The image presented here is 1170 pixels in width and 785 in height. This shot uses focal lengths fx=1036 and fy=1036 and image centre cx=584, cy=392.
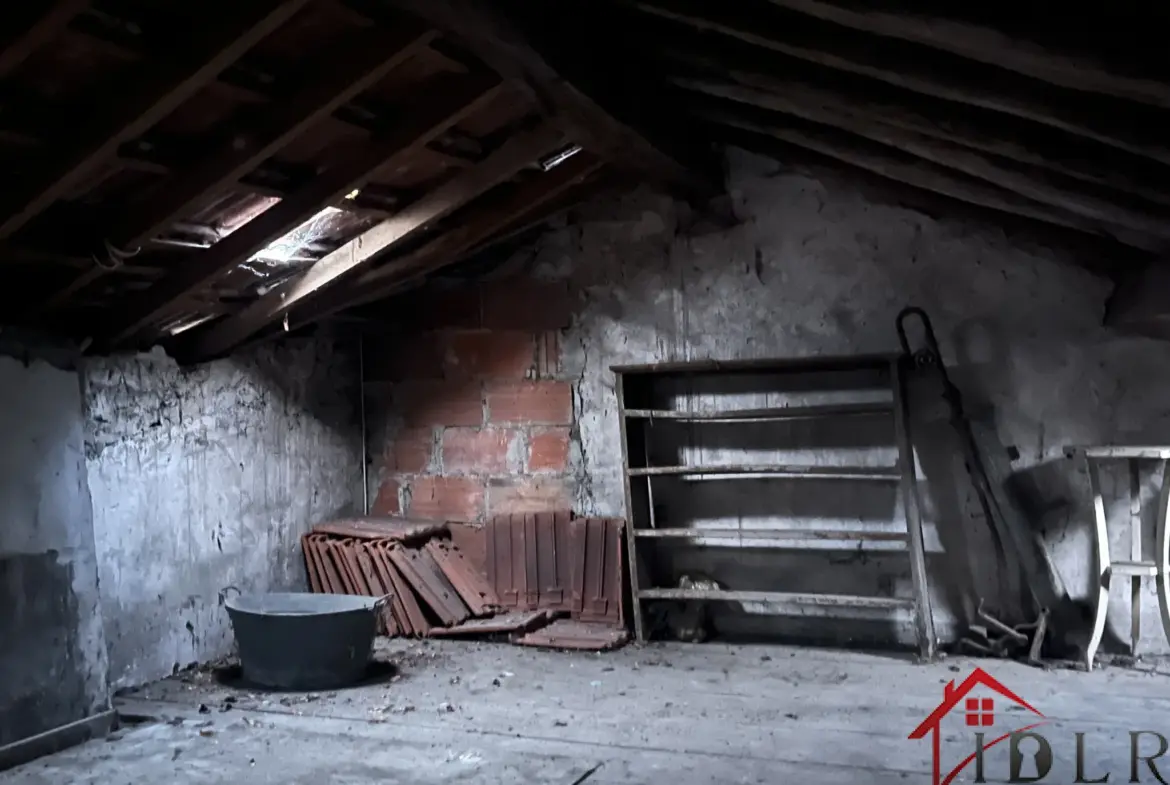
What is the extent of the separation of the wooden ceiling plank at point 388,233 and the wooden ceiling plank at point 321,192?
18.2 inches

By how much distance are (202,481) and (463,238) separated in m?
1.69

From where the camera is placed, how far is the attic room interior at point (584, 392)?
3094 mm

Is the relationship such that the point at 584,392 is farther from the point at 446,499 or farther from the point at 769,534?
the point at 769,534

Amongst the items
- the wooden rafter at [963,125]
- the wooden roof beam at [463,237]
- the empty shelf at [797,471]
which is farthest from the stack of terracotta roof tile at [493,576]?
the wooden rafter at [963,125]

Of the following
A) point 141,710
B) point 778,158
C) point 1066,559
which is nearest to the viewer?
point 141,710

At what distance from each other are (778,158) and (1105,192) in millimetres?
1892

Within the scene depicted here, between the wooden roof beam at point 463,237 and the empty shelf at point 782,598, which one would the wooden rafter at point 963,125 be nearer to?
the wooden roof beam at point 463,237

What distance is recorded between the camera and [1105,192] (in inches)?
137

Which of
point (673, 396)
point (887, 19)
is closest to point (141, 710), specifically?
point (673, 396)

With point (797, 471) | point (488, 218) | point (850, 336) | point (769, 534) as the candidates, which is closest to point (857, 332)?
point (850, 336)

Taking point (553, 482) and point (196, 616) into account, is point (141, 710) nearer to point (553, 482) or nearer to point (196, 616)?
point (196, 616)

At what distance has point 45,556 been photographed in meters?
3.85

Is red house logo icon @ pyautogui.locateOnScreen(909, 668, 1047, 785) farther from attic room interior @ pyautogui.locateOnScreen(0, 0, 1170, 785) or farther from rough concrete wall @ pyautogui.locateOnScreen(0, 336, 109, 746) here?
rough concrete wall @ pyautogui.locateOnScreen(0, 336, 109, 746)

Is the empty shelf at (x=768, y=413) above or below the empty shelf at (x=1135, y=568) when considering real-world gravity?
above
